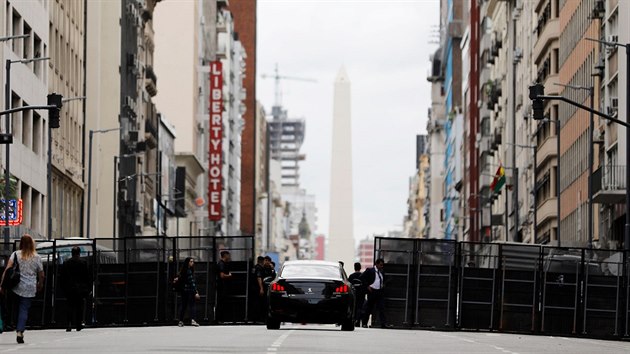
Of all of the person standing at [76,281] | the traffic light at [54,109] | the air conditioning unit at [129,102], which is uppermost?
the traffic light at [54,109]

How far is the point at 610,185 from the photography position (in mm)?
71625

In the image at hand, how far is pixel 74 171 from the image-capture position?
9500 cm

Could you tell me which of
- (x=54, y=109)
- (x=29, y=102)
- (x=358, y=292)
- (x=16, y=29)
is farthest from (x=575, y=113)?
(x=358, y=292)

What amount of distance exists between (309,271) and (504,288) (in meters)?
8.18

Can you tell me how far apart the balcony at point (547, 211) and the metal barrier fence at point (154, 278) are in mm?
47403

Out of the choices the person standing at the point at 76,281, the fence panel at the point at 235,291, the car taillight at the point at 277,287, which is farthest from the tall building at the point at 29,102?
the person standing at the point at 76,281

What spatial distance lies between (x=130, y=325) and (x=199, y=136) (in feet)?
396

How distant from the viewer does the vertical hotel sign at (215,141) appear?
16288 centimetres

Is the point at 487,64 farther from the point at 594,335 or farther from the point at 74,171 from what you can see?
the point at 594,335

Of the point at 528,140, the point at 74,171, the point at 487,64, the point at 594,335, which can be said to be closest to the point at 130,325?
the point at 594,335

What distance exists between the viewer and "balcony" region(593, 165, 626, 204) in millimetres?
70875

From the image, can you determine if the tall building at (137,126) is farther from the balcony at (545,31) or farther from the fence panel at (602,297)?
the fence panel at (602,297)

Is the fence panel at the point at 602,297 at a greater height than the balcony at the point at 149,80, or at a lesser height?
lesser

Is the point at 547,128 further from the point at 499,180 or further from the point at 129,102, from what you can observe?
the point at 129,102
